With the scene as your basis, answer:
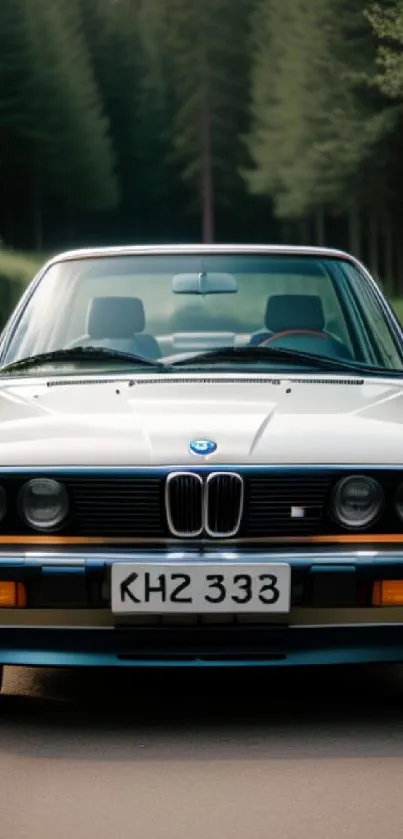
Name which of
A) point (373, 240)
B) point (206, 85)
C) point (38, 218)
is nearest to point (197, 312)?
point (373, 240)

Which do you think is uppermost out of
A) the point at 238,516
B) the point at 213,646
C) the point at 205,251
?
the point at 205,251

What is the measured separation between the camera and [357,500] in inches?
213

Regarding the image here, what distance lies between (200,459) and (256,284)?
8.91 ft

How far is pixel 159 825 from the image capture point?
439cm

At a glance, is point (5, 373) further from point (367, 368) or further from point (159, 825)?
point (159, 825)

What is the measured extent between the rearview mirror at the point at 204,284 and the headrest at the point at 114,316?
0.17 metres

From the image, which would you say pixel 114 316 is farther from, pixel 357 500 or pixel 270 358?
pixel 357 500

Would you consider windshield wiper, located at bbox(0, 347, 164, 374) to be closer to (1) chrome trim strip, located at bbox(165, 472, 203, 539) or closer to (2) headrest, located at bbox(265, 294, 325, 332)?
(2) headrest, located at bbox(265, 294, 325, 332)

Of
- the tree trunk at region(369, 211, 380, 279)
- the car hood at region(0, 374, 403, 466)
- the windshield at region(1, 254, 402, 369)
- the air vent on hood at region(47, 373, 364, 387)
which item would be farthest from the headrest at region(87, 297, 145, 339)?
the tree trunk at region(369, 211, 380, 279)

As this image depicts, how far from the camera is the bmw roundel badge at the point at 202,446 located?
5371 mm

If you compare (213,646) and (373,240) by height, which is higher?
(213,646)

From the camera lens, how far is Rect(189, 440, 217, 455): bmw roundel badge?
5.37 meters

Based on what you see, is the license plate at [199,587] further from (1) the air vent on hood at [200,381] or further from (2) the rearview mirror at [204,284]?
(2) the rearview mirror at [204,284]

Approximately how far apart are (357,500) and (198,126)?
315 feet
